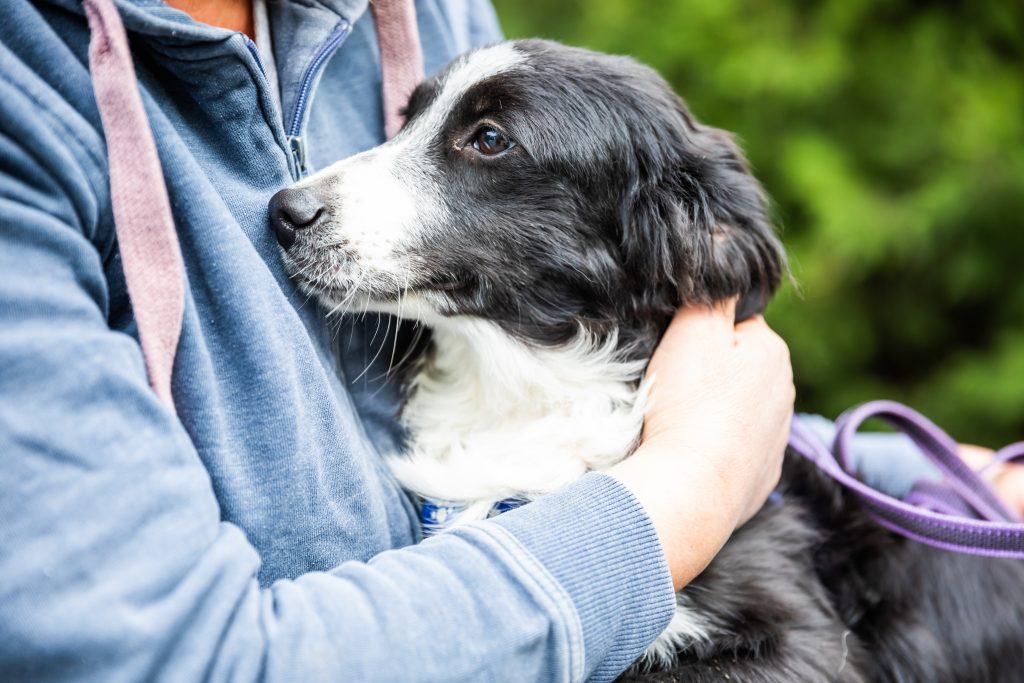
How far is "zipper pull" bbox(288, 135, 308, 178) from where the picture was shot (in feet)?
5.21

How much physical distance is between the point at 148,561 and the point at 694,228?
126 cm

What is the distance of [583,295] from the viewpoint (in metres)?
1.92

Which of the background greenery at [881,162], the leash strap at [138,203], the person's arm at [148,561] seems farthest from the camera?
the background greenery at [881,162]

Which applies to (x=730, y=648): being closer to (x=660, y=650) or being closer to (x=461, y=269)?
(x=660, y=650)

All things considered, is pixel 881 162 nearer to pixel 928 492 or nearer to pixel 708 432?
pixel 928 492

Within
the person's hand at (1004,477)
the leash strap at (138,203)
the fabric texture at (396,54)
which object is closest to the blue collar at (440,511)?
the leash strap at (138,203)

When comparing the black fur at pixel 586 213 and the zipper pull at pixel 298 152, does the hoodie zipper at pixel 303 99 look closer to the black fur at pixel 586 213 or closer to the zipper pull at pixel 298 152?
the zipper pull at pixel 298 152

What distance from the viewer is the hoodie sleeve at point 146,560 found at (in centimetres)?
97

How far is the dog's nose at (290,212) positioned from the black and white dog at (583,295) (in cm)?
12

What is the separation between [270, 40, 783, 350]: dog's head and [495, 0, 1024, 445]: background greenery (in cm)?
146

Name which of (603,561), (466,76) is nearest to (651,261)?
(466,76)

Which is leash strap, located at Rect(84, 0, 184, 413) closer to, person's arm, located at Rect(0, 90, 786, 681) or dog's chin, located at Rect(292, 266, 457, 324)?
person's arm, located at Rect(0, 90, 786, 681)

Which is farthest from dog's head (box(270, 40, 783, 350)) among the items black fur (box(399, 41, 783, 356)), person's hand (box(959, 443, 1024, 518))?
person's hand (box(959, 443, 1024, 518))

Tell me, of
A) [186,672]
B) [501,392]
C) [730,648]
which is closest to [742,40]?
[501,392]
